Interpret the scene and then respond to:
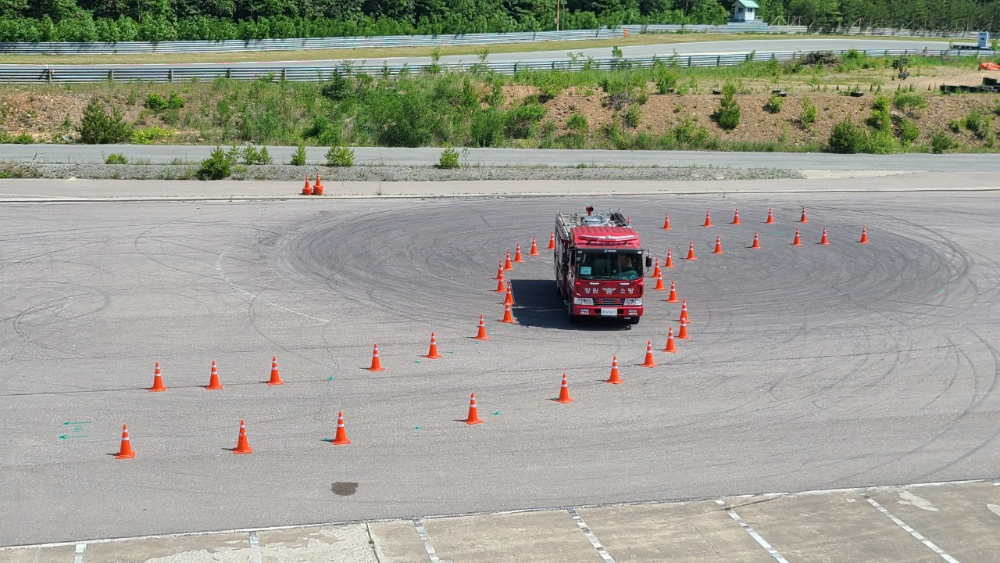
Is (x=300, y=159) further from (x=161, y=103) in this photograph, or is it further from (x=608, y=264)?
(x=608, y=264)

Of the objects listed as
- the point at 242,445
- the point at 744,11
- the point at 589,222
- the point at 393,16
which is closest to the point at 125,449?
the point at 242,445

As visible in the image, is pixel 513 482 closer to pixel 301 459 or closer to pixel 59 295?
pixel 301 459

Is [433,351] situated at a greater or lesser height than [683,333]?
lesser

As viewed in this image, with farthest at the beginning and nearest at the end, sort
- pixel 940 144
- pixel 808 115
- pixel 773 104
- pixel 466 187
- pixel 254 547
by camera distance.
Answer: pixel 773 104
pixel 808 115
pixel 940 144
pixel 466 187
pixel 254 547

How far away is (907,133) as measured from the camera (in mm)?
60406

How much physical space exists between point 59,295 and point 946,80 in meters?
64.7

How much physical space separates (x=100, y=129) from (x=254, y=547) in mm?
44033

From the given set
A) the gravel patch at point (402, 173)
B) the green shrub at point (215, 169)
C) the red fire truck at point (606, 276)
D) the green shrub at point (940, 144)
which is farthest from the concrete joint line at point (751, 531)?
the green shrub at point (940, 144)

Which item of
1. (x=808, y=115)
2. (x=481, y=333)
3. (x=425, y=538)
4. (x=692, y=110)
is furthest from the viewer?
(x=692, y=110)

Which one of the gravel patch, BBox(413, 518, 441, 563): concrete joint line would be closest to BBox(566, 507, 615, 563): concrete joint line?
BBox(413, 518, 441, 563): concrete joint line

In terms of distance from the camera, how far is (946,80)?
73.3 metres

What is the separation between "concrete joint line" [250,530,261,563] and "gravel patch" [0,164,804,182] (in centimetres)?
3055

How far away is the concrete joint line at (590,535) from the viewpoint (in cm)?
1392

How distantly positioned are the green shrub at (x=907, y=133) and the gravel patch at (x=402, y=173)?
A: 1580cm
